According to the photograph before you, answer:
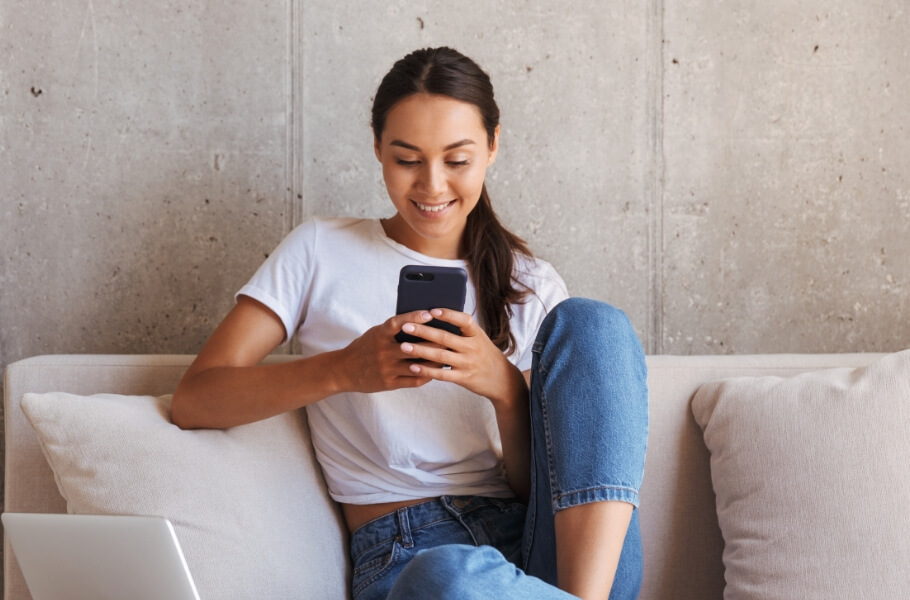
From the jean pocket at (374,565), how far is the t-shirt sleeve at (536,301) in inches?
15.7

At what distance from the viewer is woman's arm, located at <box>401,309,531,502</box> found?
3.97 ft

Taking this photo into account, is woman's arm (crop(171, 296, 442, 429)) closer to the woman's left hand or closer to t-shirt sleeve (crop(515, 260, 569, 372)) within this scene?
the woman's left hand

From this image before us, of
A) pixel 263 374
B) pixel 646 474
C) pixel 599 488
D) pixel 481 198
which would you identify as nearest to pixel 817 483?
pixel 646 474

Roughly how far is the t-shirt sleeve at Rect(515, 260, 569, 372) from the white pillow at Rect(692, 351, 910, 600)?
36cm

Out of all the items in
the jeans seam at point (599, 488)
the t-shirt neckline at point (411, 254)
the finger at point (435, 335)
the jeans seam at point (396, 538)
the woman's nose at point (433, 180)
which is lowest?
the jeans seam at point (396, 538)


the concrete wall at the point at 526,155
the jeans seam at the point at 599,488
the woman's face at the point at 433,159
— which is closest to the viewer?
the jeans seam at the point at 599,488

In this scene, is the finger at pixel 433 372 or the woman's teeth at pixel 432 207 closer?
the finger at pixel 433 372

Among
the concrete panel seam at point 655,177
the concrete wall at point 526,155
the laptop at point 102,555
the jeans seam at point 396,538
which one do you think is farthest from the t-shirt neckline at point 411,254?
the laptop at point 102,555

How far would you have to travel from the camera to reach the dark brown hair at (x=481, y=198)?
4.62 feet

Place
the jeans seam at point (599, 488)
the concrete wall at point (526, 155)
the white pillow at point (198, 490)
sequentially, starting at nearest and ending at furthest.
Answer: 1. the jeans seam at point (599, 488)
2. the white pillow at point (198, 490)
3. the concrete wall at point (526, 155)

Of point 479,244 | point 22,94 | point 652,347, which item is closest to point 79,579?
point 479,244

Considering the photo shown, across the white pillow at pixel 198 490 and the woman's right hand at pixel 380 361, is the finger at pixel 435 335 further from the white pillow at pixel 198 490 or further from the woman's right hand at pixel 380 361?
the white pillow at pixel 198 490

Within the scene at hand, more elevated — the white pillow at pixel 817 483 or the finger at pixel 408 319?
the finger at pixel 408 319

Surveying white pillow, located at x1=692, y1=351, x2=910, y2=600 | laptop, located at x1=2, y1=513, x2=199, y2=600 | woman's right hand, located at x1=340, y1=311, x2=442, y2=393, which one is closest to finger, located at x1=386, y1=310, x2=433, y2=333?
→ woman's right hand, located at x1=340, y1=311, x2=442, y2=393
